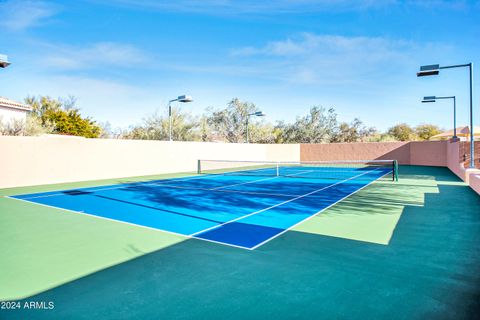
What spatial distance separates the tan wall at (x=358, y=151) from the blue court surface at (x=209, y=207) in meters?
15.9

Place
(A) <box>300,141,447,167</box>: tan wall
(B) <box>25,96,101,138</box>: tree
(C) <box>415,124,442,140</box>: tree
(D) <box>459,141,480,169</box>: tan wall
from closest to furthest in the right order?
1. (D) <box>459,141,480,169</box>: tan wall
2. (A) <box>300,141,447,167</box>: tan wall
3. (B) <box>25,96,101,138</box>: tree
4. (C) <box>415,124,442,140</box>: tree

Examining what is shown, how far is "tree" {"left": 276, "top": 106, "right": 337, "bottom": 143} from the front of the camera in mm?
35875

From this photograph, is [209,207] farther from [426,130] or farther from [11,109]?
[426,130]

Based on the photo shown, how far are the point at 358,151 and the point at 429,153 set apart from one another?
510 centimetres

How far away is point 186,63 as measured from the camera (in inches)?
914

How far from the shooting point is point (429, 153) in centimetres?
2192

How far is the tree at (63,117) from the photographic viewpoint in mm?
27156

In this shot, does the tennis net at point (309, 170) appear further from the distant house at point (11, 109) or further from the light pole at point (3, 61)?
the distant house at point (11, 109)

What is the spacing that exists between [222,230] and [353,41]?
18.1 m

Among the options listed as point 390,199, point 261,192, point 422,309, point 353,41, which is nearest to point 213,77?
point 353,41

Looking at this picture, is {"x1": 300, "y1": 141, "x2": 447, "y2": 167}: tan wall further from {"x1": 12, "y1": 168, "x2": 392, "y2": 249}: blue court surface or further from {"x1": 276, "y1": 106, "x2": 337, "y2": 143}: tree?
{"x1": 12, "y1": 168, "x2": 392, "y2": 249}: blue court surface

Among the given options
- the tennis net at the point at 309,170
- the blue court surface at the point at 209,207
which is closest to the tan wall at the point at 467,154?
the tennis net at the point at 309,170

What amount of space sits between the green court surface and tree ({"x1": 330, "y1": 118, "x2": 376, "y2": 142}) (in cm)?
3213

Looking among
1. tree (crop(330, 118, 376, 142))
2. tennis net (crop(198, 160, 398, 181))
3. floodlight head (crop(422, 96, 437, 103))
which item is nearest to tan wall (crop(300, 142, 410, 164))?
tennis net (crop(198, 160, 398, 181))
